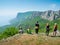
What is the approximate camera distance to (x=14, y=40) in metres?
38.3

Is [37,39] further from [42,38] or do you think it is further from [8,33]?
[8,33]

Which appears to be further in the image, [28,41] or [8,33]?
[8,33]

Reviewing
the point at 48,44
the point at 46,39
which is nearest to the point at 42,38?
the point at 46,39

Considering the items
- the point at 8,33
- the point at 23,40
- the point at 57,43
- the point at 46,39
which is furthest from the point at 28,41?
the point at 8,33

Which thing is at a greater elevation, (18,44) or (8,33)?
(18,44)

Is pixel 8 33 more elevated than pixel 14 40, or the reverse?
pixel 14 40

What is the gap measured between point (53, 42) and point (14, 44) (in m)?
7.73

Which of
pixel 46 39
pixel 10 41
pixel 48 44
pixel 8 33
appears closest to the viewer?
pixel 48 44

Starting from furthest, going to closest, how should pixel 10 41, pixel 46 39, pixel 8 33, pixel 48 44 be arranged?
pixel 8 33
pixel 10 41
pixel 46 39
pixel 48 44

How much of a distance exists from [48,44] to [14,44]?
6966 mm

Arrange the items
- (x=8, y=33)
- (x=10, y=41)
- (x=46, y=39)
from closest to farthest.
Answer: (x=46, y=39) → (x=10, y=41) → (x=8, y=33)

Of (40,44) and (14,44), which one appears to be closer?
(40,44)

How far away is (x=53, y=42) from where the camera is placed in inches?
1357

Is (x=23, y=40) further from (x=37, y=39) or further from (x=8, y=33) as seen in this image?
(x=8, y=33)
